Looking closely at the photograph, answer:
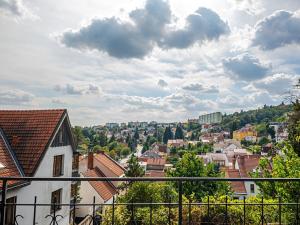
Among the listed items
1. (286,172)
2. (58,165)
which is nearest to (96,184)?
(58,165)

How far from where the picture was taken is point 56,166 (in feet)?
47.7

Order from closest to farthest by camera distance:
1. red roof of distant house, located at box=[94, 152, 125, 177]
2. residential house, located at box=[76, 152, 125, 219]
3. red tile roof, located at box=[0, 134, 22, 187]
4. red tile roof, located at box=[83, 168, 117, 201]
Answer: red tile roof, located at box=[0, 134, 22, 187] < residential house, located at box=[76, 152, 125, 219] < red tile roof, located at box=[83, 168, 117, 201] < red roof of distant house, located at box=[94, 152, 125, 177]

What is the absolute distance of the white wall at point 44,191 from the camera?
11.5 meters

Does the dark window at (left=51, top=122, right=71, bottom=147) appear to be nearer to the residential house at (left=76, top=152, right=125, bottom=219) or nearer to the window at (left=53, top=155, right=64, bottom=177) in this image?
the window at (left=53, top=155, right=64, bottom=177)

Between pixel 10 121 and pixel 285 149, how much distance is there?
12.0 m

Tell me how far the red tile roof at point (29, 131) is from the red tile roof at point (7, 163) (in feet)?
0.84

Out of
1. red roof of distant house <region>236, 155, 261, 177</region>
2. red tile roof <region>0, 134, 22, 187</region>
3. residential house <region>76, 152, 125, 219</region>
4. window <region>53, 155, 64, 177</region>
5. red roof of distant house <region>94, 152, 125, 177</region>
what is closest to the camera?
red tile roof <region>0, 134, 22, 187</region>

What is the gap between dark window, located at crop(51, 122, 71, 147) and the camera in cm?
1428

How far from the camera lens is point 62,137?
15.0 m

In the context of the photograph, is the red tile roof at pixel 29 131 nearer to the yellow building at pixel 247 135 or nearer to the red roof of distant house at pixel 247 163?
the red roof of distant house at pixel 247 163

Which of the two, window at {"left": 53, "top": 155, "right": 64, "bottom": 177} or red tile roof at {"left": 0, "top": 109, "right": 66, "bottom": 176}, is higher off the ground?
red tile roof at {"left": 0, "top": 109, "right": 66, "bottom": 176}

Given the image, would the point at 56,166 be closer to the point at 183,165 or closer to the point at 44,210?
the point at 44,210

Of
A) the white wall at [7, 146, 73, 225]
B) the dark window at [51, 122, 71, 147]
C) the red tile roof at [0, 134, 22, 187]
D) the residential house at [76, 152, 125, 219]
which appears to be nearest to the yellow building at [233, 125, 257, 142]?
the residential house at [76, 152, 125, 219]

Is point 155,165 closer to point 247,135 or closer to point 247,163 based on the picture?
point 247,163
